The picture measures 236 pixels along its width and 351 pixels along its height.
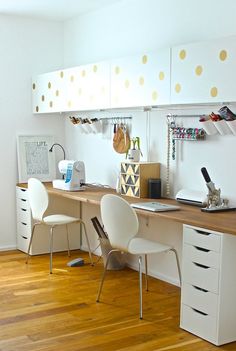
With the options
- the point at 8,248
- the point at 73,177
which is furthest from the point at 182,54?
the point at 8,248

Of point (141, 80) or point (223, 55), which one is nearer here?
point (223, 55)

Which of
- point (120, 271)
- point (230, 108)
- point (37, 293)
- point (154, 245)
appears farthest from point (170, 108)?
point (37, 293)

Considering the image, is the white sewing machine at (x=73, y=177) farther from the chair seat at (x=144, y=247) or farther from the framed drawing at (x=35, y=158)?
the chair seat at (x=144, y=247)

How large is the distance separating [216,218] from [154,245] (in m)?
0.60

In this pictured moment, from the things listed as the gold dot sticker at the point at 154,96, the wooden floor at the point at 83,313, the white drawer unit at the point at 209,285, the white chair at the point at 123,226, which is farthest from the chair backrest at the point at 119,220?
the gold dot sticker at the point at 154,96

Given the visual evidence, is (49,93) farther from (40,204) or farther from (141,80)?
(141,80)

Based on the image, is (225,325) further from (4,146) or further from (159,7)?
(4,146)

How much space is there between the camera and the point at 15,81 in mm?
5352

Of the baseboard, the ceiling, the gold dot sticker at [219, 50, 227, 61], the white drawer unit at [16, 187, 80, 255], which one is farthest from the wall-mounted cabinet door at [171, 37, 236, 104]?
the baseboard

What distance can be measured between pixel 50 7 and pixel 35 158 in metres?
1.53

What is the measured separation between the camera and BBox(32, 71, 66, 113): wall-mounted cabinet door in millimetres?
4996

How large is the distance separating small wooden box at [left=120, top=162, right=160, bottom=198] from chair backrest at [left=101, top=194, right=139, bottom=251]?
2.02ft

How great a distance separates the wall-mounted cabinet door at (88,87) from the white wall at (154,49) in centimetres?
34

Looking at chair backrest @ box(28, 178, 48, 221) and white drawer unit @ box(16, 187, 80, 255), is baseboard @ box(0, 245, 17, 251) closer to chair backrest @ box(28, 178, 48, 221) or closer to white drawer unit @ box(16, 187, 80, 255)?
white drawer unit @ box(16, 187, 80, 255)
